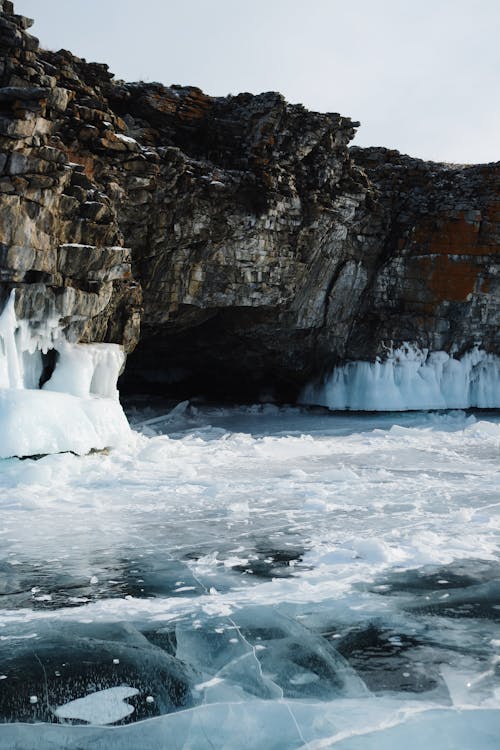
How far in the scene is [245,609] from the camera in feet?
19.8

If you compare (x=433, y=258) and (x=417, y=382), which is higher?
(x=433, y=258)

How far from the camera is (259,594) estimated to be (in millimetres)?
6418

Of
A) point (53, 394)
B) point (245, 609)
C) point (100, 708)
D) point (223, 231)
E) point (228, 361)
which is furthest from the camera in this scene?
point (228, 361)

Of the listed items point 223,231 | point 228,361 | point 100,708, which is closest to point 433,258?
point 228,361

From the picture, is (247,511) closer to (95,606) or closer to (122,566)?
(122,566)

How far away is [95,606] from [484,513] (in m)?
5.95

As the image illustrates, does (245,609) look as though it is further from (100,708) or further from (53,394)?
(53,394)

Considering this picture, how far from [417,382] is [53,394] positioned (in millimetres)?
16607

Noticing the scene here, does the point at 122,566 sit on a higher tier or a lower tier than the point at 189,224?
lower

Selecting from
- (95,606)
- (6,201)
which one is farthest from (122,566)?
(6,201)

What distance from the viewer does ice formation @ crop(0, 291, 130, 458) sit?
39.0 feet

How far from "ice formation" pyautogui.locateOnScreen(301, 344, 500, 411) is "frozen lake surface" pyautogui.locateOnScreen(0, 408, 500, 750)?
13224 mm

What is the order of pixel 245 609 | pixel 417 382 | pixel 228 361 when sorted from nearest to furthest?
pixel 245 609, pixel 417 382, pixel 228 361

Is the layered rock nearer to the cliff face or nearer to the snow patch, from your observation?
the cliff face
